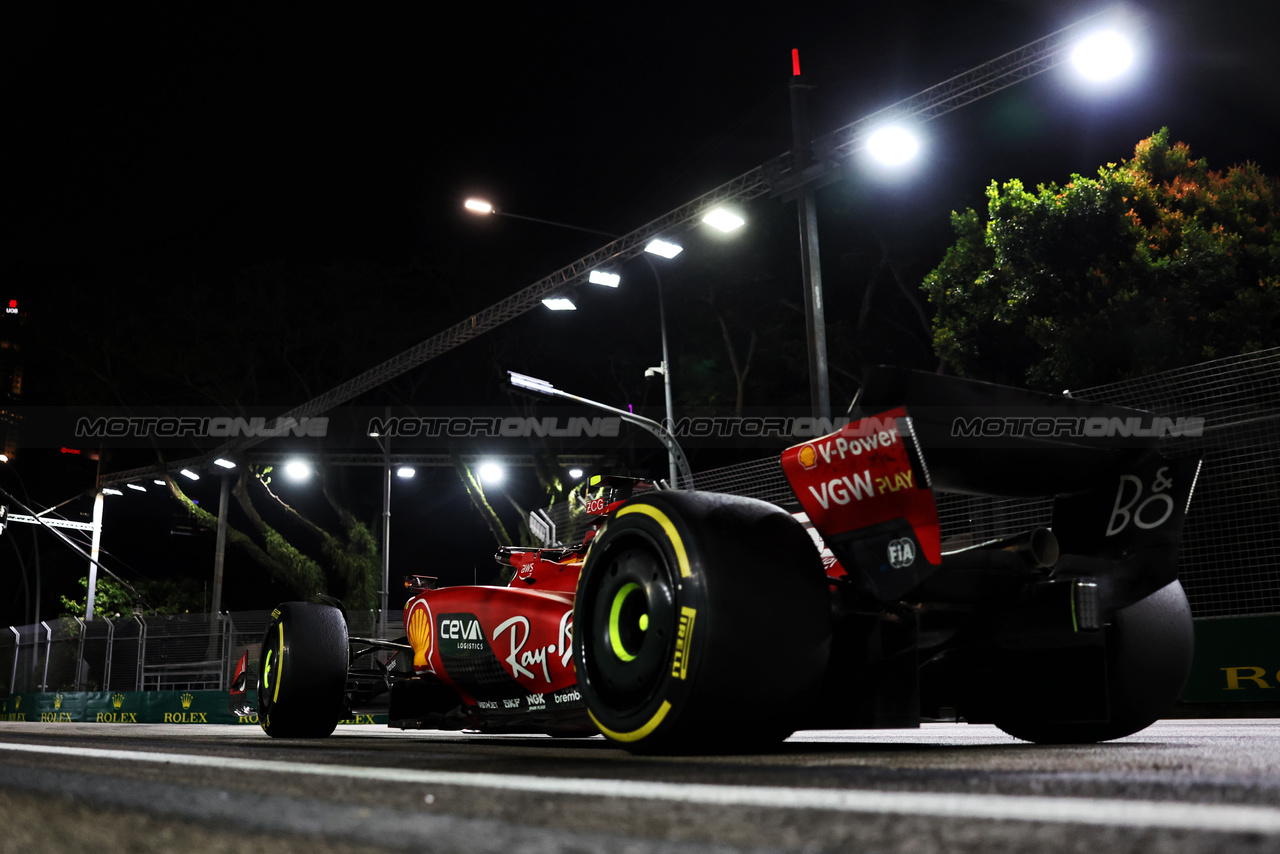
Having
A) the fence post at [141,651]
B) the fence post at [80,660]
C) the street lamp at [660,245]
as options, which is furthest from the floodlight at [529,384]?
the fence post at [80,660]

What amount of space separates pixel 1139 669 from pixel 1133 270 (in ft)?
44.4

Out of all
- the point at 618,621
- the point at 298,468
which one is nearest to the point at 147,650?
the point at 298,468

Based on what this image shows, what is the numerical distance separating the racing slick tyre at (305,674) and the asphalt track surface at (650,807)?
3.08 m

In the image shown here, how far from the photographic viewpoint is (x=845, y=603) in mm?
2982

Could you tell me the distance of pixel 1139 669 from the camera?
339cm

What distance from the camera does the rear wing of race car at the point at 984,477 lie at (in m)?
2.74

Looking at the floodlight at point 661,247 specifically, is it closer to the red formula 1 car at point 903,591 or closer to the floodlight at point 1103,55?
the floodlight at point 1103,55

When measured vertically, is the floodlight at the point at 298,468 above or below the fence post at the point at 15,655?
above

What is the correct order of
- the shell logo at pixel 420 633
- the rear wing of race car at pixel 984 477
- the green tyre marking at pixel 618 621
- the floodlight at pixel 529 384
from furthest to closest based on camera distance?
the floodlight at pixel 529 384, the shell logo at pixel 420 633, the green tyre marking at pixel 618 621, the rear wing of race car at pixel 984 477

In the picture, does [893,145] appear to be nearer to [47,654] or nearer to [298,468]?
[298,468]

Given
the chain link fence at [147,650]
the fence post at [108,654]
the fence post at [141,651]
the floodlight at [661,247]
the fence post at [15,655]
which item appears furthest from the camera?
the fence post at [15,655]

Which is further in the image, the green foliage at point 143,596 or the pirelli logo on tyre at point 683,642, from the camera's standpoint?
the green foliage at point 143,596

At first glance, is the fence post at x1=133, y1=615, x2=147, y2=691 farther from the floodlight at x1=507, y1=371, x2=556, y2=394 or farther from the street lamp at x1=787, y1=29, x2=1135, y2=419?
the street lamp at x1=787, y1=29, x2=1135, y2=419

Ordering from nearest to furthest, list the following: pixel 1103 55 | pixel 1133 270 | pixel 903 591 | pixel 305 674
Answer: pixel 903 591, pixel 305 674, pixel 1103 55, pixel 1133 270
